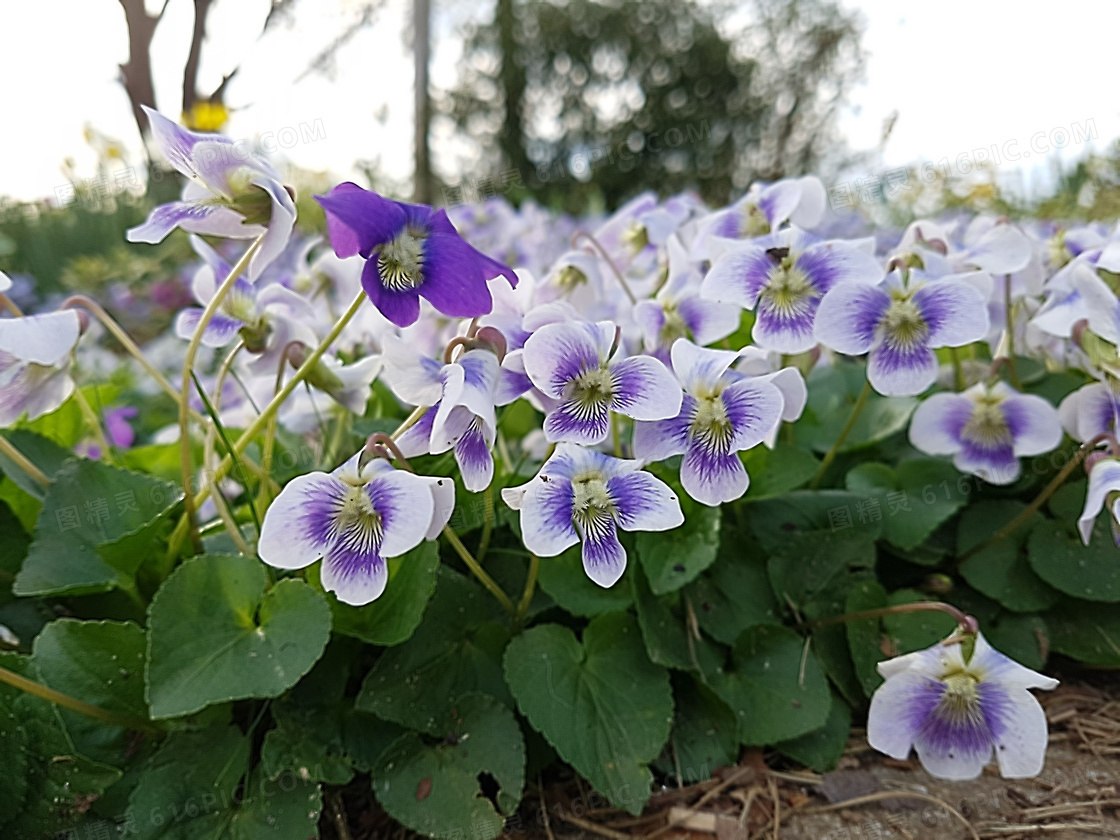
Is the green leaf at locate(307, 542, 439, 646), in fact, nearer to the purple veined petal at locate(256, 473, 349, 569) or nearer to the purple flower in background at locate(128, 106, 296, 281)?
the purple veined petal at locate(256, 473, 349, 569)

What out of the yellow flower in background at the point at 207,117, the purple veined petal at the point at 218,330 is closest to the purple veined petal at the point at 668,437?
the purple veined petal at the point at 218,330

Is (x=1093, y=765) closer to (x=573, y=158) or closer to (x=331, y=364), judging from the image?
(x=331, y=364)

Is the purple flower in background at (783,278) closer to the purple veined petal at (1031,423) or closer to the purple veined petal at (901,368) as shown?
the purple veined petal at (901,368)

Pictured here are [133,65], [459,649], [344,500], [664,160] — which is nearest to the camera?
[344,500]

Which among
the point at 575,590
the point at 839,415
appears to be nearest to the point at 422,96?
the point at 839,415

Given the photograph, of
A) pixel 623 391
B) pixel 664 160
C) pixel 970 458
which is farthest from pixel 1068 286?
pixel 664 160
